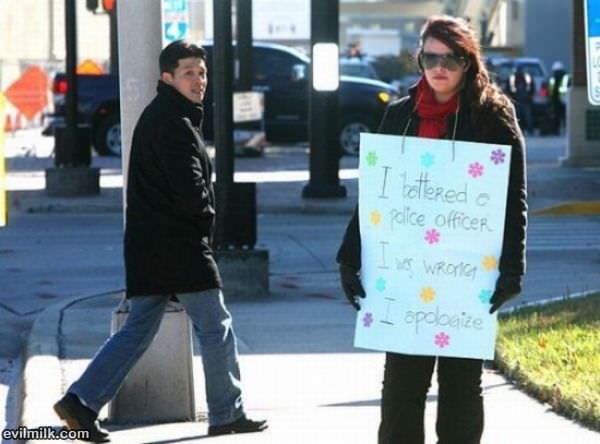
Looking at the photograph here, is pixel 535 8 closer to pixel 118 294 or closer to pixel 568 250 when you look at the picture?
pixel 568 250

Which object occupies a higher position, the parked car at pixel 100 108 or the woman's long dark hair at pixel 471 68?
the woman's long dark hair at pixel 471 68

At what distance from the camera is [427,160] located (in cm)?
575

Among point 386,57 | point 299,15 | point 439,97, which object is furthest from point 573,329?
point 386,57

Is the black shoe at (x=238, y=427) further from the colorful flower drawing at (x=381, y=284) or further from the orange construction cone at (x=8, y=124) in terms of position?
the orange construction cone at (x=8, y=124)

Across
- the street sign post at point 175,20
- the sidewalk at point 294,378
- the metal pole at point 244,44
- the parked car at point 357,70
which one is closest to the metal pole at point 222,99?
the sidewalk at point 294,378

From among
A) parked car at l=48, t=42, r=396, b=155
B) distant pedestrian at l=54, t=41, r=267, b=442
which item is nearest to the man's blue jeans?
distant pedestrian at l=54, t=41, r=267, b=442

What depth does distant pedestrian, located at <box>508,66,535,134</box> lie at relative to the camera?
36250 mm

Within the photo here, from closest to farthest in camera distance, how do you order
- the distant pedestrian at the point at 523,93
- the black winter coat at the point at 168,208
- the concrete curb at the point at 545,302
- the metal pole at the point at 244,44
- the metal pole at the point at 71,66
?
the black winter coat at the point at 168,208 → the concrete curb at the point at 545,302 → the metal pole at the point at 71,66 → the metal pole at the point at 244,44 → the distant pedestrian at the point at 523,93

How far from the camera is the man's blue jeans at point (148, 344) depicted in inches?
282

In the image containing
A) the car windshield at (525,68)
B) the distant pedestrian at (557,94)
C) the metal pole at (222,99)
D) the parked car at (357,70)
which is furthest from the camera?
the car windshield at (525,68)

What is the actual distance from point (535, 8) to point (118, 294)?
4671 cm

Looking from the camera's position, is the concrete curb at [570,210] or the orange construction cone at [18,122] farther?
the orange construction cone at [18,122]

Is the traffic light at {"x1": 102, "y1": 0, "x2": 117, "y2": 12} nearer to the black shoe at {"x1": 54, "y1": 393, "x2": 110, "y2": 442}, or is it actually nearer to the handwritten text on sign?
the black shoe at {"x1": 54, "y1": 393, "x2": 110, "y2": 442}

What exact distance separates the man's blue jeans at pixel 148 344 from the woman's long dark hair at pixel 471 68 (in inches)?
76.5
